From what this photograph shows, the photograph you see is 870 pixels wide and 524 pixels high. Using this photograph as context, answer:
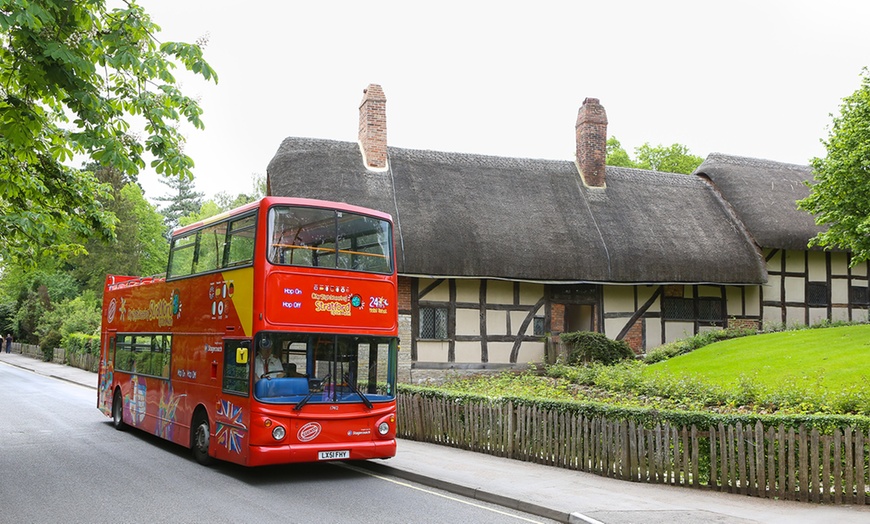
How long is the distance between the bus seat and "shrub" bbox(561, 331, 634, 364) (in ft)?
42.1

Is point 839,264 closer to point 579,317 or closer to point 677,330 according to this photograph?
point 677,330

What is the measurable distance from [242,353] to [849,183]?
19170mm

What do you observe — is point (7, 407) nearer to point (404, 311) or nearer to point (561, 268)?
point (404, 311)

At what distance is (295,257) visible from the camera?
1066cm

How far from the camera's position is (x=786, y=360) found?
59.3ft

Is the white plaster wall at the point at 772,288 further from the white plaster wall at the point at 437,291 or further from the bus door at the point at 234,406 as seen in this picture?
the bus door at the point at 234,406

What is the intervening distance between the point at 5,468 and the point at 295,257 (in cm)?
549

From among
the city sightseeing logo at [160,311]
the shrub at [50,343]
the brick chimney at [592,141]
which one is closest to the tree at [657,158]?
the brick chimney at [592,141]

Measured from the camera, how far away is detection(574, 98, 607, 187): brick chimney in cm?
2727

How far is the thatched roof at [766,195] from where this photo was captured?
26281mm

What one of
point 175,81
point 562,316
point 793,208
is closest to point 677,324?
point 562,316

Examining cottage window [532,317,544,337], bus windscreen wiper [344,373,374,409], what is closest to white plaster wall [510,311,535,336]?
cottage window [532,317,544,337]

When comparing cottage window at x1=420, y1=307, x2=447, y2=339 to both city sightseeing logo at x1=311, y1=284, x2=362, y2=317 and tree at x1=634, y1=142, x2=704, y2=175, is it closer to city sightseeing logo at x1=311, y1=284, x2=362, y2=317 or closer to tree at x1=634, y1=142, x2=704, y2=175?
city sightseeing logo at x1=311, y1=284, x2=362, y2=317

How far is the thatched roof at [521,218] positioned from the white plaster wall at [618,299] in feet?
3.12
